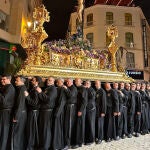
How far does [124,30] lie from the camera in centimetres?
2775

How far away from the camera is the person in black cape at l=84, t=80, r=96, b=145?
689 cm

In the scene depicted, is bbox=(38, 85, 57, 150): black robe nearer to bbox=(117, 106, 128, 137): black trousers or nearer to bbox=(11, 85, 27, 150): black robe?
bbox=(11, 85, 27, 150): black robe

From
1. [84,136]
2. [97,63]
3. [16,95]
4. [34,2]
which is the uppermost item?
[34,2]

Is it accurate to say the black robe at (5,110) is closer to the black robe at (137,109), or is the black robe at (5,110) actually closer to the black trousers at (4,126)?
the black trousers at (4,126)

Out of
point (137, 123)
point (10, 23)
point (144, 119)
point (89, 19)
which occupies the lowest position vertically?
point (137, 123)

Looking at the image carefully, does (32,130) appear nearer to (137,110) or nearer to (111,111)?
(111,111)

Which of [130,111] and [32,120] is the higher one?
[32,120]

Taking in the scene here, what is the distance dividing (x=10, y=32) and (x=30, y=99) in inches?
591

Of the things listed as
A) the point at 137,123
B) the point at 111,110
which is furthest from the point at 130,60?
the point at 111,110

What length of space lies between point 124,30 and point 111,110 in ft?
70.5

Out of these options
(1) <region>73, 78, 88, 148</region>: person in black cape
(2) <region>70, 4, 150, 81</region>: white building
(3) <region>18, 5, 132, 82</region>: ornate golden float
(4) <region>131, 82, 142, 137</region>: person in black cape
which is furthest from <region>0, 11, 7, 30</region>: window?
(1) <region>73, 78, 88, 148</region>: person in black cape

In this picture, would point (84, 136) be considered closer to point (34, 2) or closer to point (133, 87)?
point (133, 87)

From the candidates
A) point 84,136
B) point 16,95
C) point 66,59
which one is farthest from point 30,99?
point 66,59

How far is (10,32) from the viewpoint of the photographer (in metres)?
19.5
